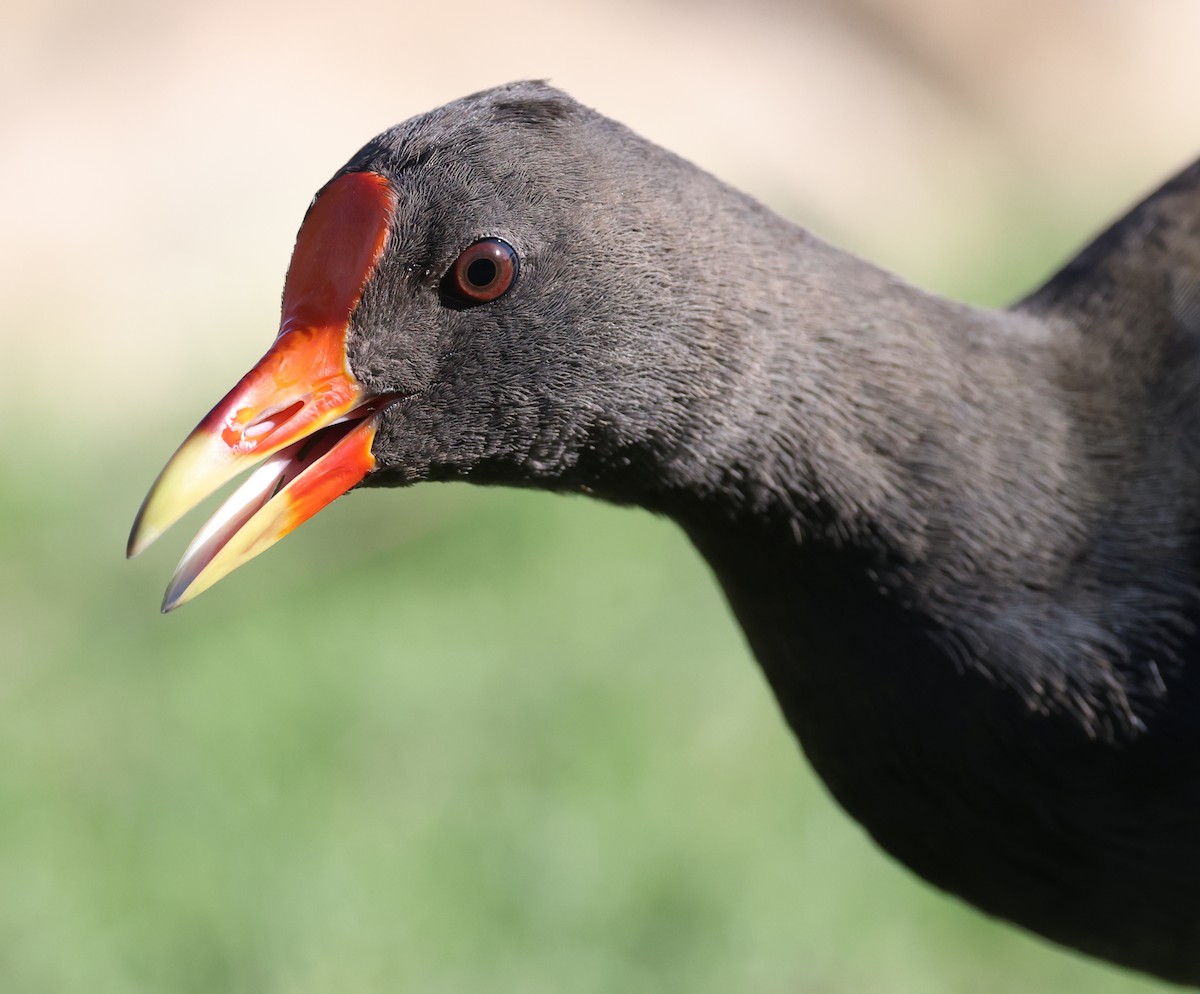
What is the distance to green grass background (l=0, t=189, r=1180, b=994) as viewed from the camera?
415 centimetres

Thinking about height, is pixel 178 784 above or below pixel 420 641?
below

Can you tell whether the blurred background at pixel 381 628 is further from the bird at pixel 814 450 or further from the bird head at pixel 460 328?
the bird head at pixel 460 328

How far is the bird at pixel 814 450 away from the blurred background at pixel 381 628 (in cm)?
191

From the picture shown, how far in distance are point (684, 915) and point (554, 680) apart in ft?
3.60

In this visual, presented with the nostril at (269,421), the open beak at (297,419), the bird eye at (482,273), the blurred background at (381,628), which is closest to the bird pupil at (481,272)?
the bird eye at (482,273)

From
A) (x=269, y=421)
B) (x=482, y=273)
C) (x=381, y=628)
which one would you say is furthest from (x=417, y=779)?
(x=482, y=273)

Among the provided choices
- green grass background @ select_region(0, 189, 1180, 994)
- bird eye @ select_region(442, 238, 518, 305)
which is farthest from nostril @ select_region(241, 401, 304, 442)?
green grass background @ select_region(0, 189, 1180, 994)

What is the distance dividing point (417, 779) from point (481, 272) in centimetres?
284

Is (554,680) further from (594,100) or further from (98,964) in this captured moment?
(594,100)

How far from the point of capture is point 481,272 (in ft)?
7.22

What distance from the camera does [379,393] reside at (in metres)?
2.25

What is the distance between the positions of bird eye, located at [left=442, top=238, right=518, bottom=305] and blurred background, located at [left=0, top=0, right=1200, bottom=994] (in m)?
2.41

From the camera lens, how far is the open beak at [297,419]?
217 centimetres

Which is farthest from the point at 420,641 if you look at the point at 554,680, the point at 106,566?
the point at 106,566
